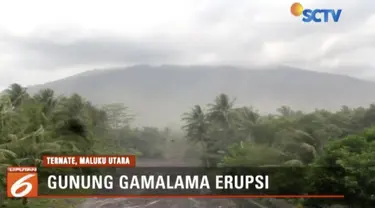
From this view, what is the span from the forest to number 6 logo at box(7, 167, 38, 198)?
143 centimetres

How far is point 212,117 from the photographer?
33188mm

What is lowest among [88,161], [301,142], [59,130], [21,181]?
[21,181]

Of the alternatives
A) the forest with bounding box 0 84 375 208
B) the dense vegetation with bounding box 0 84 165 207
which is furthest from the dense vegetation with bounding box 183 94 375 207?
A: the dense vegetation with bounding box 0 84 165 207

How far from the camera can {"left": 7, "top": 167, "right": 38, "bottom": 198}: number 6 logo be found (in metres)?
13.5

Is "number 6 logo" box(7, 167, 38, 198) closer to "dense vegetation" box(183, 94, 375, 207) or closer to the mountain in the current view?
"dense vegetation" box(183, 94, 375, 207)

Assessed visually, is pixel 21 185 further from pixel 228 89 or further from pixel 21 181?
pixel 228 89

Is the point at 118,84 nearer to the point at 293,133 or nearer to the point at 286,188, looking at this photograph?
the point at 293,133

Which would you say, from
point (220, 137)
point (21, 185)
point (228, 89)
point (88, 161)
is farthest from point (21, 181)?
point (228, 89)

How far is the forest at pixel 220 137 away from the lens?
15.4 meters

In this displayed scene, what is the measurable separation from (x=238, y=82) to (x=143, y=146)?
1891cm

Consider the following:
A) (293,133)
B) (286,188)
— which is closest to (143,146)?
(293,133)

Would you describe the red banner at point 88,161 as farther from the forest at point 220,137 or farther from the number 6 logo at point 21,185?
the number 6 logo at point 21,185

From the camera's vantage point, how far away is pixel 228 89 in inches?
1550

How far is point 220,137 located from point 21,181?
1889cm
